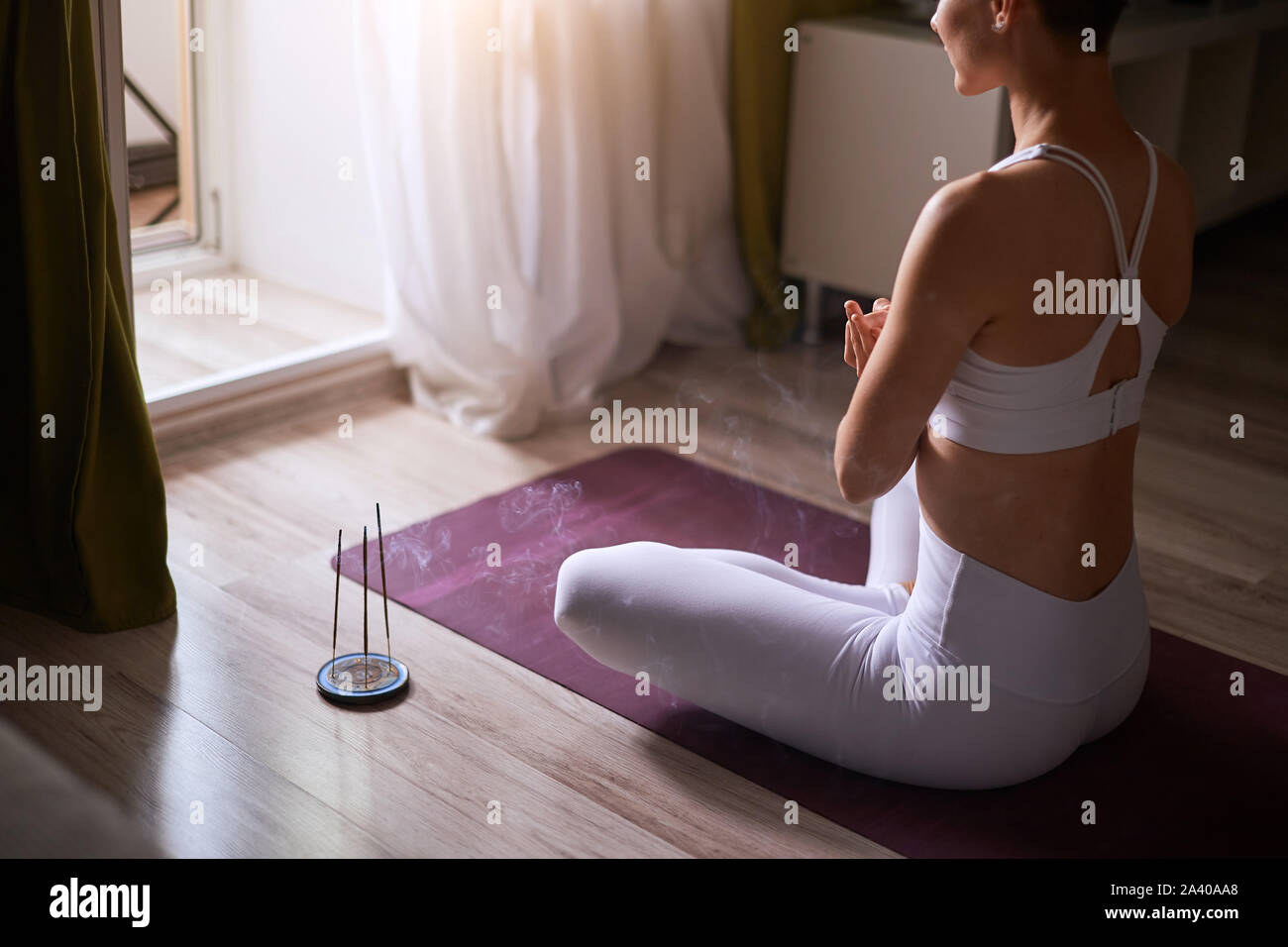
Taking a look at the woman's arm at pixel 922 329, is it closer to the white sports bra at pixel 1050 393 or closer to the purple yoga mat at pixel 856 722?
the white sports bra at pixel 1050 393

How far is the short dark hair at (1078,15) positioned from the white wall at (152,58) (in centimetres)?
206

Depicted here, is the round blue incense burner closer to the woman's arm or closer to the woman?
the woman

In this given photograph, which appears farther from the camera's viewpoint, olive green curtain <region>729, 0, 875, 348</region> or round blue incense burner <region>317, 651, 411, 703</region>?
olive green curtain <region>729, 0, 875, 348</region>

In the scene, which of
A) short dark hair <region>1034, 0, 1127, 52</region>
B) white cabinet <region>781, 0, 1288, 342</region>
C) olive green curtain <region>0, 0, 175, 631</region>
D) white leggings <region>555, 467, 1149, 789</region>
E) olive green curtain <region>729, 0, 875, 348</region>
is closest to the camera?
short dark hair <region>1034, 0, 1127, 52</region>

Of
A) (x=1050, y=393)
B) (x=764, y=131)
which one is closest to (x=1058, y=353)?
(x=1050, y=393)

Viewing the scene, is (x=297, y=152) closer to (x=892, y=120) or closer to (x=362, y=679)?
(x=892, y=120)

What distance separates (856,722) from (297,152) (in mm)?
2143

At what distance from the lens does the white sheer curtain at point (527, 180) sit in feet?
9.46

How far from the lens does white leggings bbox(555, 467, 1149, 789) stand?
5.57 ft

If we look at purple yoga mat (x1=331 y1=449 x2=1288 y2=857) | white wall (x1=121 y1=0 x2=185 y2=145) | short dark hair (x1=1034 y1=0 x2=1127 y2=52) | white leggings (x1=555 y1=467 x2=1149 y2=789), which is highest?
short dark hair (x1=1034 y1=0 x2=1127 y2=52)

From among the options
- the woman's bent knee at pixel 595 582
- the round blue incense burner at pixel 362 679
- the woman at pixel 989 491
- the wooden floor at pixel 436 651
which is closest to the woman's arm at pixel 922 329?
the woman at pixel 989 491

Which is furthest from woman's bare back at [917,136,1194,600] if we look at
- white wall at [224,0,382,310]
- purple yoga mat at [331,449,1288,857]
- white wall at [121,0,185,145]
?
white wall at [121,0,185,145]
